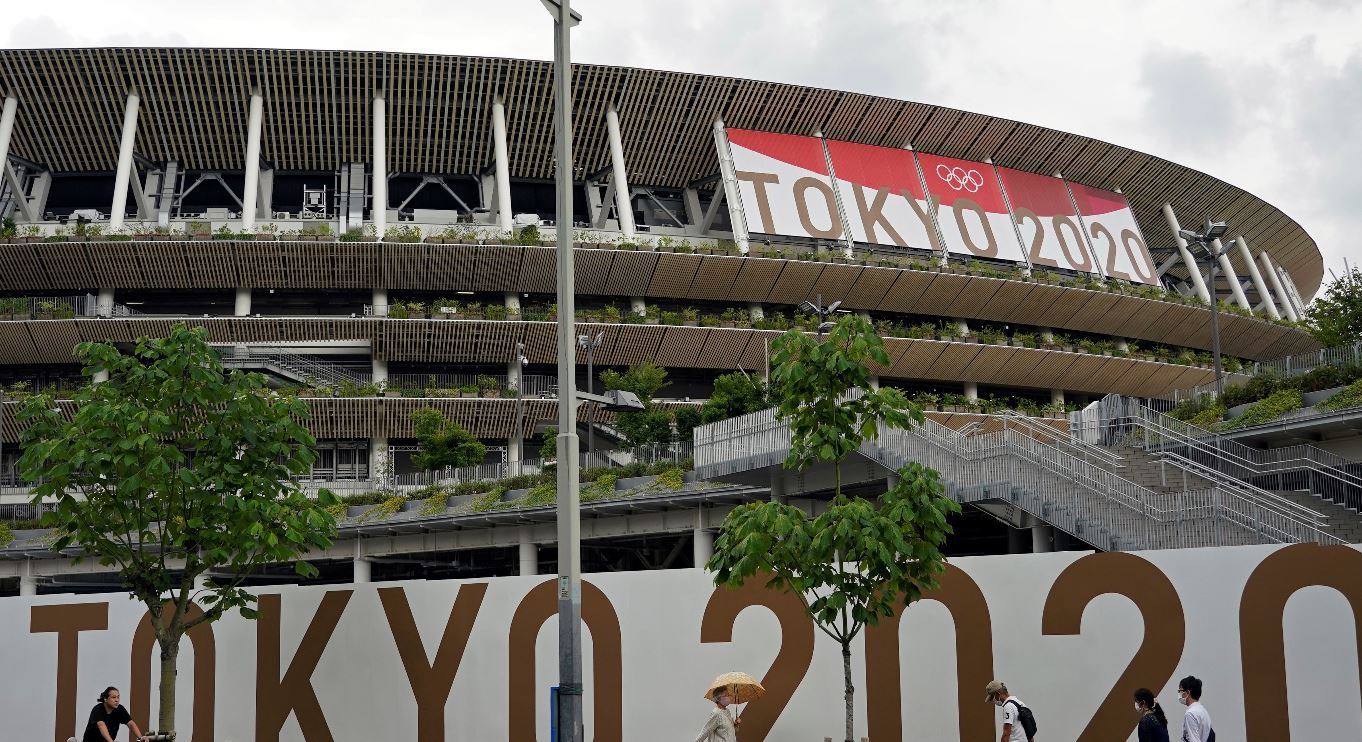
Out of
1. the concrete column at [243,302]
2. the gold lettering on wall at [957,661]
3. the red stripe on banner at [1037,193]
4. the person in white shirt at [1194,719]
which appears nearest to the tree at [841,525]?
the gold lettering on wall at [957,661]

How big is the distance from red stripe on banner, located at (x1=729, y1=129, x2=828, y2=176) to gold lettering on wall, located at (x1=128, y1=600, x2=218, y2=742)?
4845 centimetres

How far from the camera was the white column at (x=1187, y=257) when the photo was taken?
2990 inches

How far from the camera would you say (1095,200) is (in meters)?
75.5

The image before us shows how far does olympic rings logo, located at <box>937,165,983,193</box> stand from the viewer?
70312 millimetres

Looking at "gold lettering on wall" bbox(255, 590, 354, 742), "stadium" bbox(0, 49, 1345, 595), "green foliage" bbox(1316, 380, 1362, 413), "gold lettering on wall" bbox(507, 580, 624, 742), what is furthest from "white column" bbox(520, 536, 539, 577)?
"gold lettering on wall" bbox(507, 580, 624, 742)

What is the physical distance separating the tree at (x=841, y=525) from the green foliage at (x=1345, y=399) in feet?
72.4

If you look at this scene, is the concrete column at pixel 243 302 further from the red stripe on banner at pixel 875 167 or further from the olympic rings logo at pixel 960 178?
the olympic rings logo at pixel 960 178

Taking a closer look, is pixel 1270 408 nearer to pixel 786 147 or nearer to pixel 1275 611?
pixel 1275 611

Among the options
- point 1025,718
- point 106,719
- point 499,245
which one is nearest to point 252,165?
point 499,245

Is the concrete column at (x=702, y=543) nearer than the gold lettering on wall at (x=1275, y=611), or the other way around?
the gold lettering on wall at (x=1275, y=611)

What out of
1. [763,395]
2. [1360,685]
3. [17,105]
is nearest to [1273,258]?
[763,395]

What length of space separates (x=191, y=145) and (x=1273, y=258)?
2589 inches

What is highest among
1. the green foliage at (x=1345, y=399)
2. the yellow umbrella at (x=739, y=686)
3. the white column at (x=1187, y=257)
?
the white column at (x=1187, y=257)

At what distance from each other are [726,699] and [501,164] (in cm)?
4973
